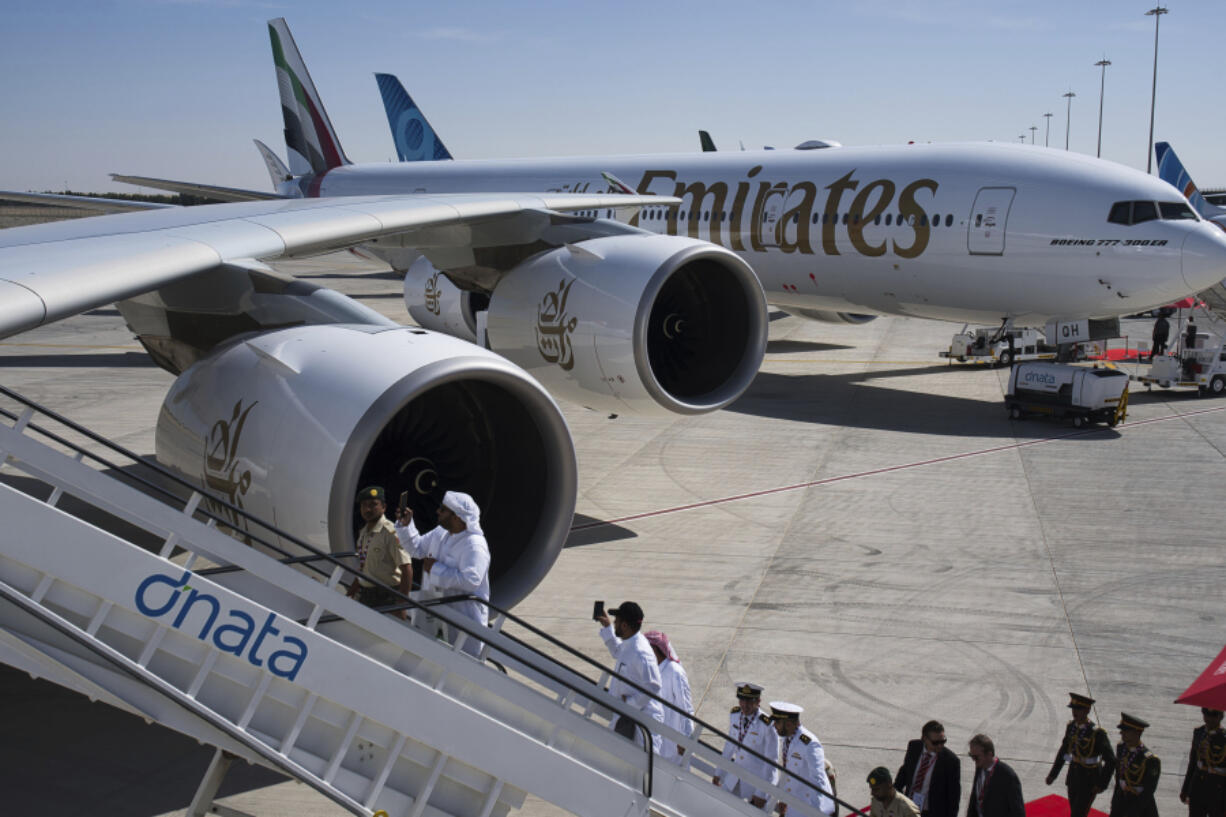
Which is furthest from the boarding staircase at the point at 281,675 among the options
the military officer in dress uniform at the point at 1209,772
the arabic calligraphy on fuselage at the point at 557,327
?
the arabic calligraphy on fuselage at the point at 557,327

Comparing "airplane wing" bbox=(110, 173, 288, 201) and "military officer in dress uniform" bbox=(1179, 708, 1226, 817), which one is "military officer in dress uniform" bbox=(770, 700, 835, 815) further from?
"airplane wing" bbox=(110, 173, 288, 201)

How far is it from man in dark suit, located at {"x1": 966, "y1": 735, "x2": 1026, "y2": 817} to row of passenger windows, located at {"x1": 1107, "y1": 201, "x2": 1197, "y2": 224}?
12.6 metres

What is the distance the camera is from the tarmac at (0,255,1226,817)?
755 cm

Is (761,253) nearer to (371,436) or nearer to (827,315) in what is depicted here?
(827,315)

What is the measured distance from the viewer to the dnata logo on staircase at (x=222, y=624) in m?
4.82

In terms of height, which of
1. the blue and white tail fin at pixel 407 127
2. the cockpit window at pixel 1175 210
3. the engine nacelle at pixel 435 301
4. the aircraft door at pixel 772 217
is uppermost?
the blue and white tail fin at pixel 407 127

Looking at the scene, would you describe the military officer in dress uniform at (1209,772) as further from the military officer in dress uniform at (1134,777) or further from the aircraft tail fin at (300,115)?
the aircraft tail fin at (300,115)

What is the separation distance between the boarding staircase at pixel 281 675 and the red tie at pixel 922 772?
1236mm

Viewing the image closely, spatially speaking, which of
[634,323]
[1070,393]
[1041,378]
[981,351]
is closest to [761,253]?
[1041,378]

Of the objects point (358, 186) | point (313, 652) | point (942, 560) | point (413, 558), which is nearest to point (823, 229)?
point (942, 560)

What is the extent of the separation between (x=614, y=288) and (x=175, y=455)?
4.03 meters

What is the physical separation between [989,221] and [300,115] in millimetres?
15965

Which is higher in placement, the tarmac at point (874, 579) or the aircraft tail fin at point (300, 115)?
the aircraft tail fin at point (300, 115)

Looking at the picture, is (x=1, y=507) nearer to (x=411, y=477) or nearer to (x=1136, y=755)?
(x=411, y=477)
